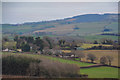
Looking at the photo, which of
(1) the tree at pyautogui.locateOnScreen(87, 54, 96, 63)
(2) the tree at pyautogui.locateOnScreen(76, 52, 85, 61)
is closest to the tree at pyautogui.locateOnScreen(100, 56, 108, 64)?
(1) the tree at pyautogui.locateOnScreen(87, 54, 96, 63)

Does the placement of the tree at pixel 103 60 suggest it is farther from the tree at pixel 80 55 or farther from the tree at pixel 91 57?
the tree at pixel 80 55

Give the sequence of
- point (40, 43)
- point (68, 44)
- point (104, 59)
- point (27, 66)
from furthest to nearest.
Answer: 1. point (68, 44)
2. point (40, 43)
3. point (104, 59)
4. point (27, 66)

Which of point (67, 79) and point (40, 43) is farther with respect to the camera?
point (40, 43)

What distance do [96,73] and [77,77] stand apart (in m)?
1.72

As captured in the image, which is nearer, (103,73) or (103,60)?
(103,73)

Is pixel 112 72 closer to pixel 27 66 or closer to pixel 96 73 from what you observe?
pixel 96 73

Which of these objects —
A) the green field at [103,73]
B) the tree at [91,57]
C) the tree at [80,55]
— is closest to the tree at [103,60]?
the tree at [91,57]

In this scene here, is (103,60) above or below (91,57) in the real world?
below

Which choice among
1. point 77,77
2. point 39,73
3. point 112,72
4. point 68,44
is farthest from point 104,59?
point 68,44

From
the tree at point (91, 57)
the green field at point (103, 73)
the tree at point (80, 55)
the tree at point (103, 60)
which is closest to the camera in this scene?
the green field at point (103, 73)

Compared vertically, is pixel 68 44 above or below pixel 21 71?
above

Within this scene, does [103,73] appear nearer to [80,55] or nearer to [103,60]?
[103,60]

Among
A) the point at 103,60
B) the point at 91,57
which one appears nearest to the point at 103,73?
the point at 103,60

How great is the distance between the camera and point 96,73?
9.51m
